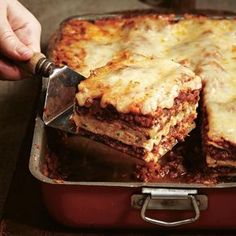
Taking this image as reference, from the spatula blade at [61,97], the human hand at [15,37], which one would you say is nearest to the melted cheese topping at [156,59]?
the spatula blade at [61,97]

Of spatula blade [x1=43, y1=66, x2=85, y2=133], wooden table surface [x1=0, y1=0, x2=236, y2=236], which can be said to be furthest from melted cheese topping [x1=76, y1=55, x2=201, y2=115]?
wooden table surface [x1=0, y1=0, x2=236, y2=236]

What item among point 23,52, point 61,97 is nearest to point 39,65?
point 23,52

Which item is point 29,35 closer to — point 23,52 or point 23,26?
point 23,26

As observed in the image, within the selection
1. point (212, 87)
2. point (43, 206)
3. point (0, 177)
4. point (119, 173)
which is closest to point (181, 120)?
point (212, 87)

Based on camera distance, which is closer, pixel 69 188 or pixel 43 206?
pixel 69 188

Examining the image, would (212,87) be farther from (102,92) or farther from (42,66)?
(42,66)

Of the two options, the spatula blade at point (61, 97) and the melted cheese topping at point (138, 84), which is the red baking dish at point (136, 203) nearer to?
the spatula blade at point (61, 97)
